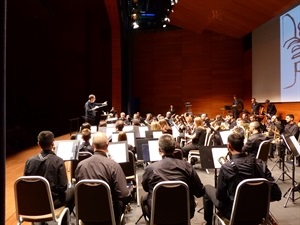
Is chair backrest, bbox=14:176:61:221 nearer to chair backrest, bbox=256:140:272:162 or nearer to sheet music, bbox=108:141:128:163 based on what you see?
sheet music, bbox=108:141:128:163

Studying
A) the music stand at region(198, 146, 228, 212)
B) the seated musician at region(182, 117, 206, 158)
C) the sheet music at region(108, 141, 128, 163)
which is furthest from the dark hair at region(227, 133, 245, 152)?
the seated musician at region(182, 117, 206, 158)

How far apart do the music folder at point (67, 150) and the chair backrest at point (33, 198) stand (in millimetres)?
1208

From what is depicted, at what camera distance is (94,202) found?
3.06m

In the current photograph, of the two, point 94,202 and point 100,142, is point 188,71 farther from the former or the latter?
point 94,202

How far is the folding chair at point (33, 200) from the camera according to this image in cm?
312

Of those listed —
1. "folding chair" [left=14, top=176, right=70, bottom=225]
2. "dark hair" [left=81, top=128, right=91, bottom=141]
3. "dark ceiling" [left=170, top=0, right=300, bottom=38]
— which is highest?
"dark ceiling" [left=170, top=0, right=300, bottom=38]

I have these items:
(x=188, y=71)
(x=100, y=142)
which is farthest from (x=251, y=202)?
(x=188, y=71)

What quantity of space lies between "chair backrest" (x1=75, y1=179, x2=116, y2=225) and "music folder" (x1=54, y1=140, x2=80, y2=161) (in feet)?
4.66

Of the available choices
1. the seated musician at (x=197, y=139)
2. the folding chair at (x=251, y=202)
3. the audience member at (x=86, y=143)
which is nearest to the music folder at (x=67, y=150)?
the audience member at (x=86, y=143)

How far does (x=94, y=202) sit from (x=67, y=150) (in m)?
1.64

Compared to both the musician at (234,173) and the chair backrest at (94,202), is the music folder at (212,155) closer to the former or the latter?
the musician at (234,173)

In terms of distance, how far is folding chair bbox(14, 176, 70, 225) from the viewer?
3.12 meters

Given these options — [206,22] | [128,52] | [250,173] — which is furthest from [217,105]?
[250,173]

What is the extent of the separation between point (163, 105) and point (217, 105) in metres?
3.37
